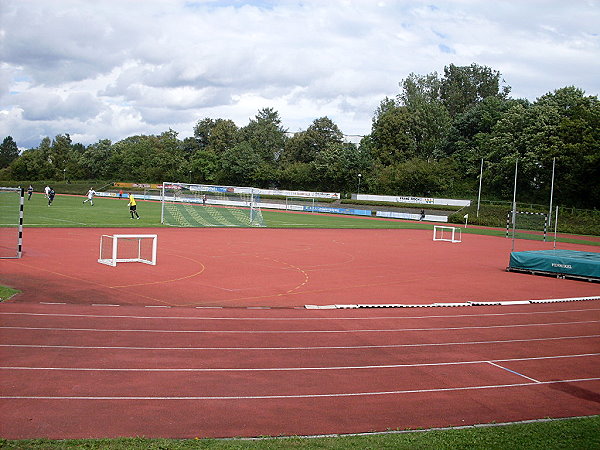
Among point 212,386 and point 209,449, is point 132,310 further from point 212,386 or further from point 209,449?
point 209,449

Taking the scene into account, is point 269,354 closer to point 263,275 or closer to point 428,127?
point 263,275

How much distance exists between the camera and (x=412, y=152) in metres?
89.1

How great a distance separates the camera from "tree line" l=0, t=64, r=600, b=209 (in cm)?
6166

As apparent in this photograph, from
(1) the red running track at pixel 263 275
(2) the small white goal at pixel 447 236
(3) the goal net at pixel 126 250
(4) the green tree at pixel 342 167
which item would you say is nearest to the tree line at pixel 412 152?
(4) the green tree at pixel 342 167

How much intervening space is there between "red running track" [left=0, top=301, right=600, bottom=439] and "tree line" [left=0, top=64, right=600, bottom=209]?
2037 inches

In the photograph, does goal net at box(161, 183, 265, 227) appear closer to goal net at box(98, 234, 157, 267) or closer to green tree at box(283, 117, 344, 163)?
goal net at box(98, 234, 157, 267)

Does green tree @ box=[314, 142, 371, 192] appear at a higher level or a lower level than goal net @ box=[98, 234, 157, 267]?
higher

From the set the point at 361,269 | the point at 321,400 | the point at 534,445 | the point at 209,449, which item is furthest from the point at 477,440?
the point at 361,269

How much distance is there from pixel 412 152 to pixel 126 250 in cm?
7045

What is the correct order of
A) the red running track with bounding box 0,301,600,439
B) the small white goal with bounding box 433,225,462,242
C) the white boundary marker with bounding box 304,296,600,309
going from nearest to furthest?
the red running track with bounding box 0,301,600,439 → the white boundary marker with bounding box 304,296,600,309 → the small white goal with bounding box 433,225,462,242

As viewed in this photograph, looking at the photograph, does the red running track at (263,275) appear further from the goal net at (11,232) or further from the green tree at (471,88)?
the green tree at (471,88)

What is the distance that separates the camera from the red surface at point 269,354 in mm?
7621

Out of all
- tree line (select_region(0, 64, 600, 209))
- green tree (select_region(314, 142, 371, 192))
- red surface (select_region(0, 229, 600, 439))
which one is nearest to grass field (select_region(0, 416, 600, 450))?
red surface (select_region(0, 229, 600, 439))

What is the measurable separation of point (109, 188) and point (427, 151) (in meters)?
55.0
